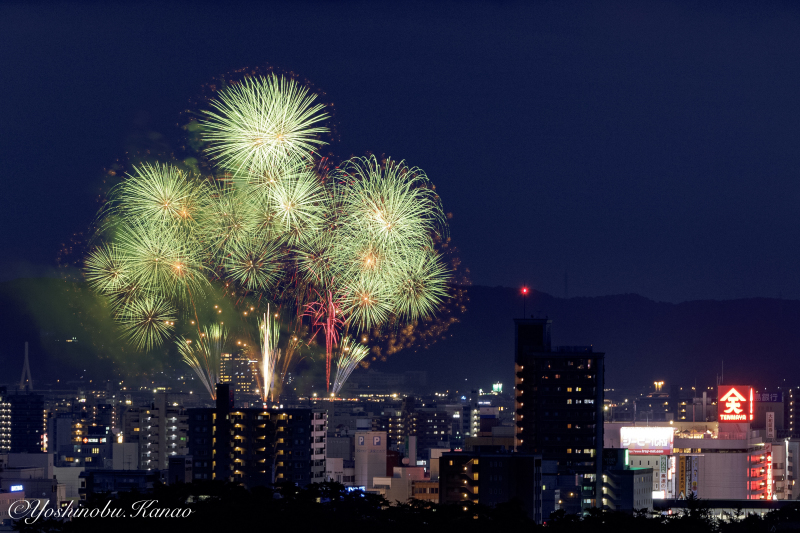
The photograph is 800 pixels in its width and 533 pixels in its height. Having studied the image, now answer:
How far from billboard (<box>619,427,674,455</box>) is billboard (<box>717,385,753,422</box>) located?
1427cm

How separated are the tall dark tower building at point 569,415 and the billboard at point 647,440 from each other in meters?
25.0

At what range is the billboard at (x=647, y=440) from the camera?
331 feet

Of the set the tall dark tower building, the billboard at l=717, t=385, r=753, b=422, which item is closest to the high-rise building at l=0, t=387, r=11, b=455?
the billboard at l=717, t=385, r=753, b=422

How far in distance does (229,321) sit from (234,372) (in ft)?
204

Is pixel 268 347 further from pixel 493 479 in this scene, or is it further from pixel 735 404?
pixel 735 404

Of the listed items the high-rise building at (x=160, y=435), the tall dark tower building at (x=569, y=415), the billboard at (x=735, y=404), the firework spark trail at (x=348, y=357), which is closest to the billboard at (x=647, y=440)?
the billboard at (x=735, y=404)

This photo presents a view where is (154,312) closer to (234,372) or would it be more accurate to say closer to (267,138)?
(267,138)

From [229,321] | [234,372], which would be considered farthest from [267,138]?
[234,372]

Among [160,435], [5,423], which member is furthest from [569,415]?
[5,423]

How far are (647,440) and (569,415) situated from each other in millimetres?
27083

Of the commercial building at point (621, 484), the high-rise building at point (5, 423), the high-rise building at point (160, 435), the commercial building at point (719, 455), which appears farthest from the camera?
the high-rise building at point (5, 423)

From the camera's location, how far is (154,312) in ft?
215

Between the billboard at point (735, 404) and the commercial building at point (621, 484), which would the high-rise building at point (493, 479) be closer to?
the commercial building at point (621, 484)

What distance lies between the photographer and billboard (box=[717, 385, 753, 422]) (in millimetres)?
114000
